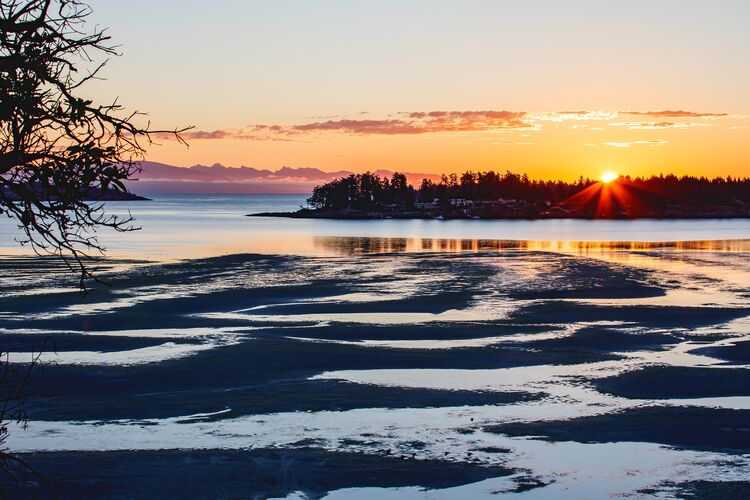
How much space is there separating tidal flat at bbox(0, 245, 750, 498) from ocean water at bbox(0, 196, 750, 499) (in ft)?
0.20

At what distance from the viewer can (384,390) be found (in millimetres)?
19156

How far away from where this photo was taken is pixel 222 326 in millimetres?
29047

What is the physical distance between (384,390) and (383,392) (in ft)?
0.62

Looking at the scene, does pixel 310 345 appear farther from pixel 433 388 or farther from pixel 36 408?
pixel 36 408

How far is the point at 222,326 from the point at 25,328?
6.05 metres

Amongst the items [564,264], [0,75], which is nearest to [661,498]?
[0,75]

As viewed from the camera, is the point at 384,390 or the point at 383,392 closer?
the point at 383,392

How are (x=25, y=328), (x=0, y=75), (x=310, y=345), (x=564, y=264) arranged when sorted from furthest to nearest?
1. (x=564, y=264)
2. (x=25, y=328)
3. (x=310, y=345)
4. (x=0, y=75)

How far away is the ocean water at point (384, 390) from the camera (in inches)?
533

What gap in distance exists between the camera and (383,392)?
1897cm

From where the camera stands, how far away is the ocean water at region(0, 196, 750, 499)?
13.5m

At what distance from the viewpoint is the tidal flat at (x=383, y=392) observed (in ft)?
44.4

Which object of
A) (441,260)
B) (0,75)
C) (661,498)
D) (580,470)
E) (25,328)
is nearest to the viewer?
(0,75)

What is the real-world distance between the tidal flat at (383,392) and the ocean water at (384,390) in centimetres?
6
